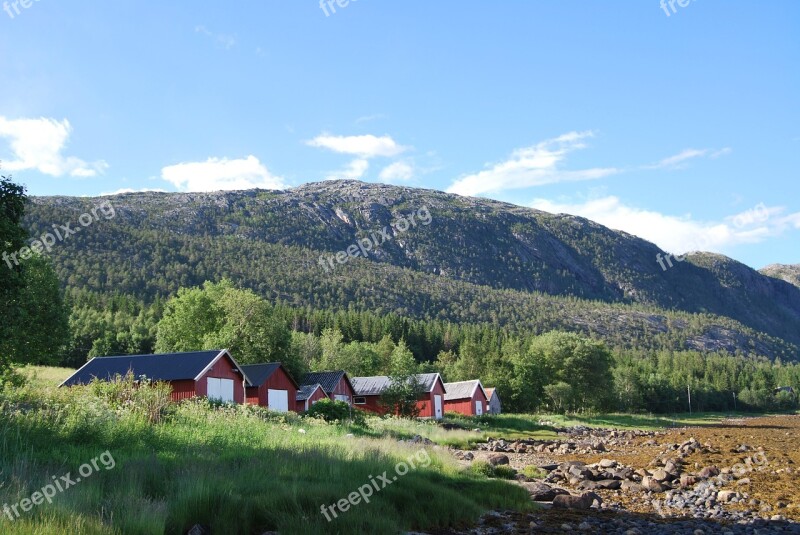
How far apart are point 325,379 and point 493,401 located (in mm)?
29366

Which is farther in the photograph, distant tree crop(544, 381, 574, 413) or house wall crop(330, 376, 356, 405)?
distant tree crop(544, 381, 574, 413)

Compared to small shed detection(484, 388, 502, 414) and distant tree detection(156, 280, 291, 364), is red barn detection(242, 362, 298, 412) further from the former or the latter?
small shed detection(484, 388, 502, 414)

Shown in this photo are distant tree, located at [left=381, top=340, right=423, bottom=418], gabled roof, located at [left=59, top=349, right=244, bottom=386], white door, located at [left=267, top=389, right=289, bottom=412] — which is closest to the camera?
gabled roof, located at [left=59, top=349, right=244, bottom=386]

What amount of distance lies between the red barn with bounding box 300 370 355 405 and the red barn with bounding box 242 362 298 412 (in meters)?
6.61

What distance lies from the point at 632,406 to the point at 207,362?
252ft

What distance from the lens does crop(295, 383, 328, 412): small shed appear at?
169 ft

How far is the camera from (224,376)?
38594 millimetres

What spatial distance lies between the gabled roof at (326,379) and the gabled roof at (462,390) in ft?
52.9

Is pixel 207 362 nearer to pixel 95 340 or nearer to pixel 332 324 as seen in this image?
pixel 95 340

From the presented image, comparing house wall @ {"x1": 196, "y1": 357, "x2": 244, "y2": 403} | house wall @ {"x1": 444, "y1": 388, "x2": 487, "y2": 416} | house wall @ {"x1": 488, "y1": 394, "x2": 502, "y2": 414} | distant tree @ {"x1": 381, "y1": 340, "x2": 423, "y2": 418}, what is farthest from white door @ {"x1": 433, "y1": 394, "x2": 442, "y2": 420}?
house wall @ {"x1": 196, "y1": 357, "x2": 244, "y2": 403}

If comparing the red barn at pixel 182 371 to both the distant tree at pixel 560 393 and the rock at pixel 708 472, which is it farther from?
the distant tree at pixel 560 393

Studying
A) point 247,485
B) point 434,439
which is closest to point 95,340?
point 434,439

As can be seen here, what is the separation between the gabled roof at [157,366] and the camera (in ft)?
118

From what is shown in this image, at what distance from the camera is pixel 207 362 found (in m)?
36.8
